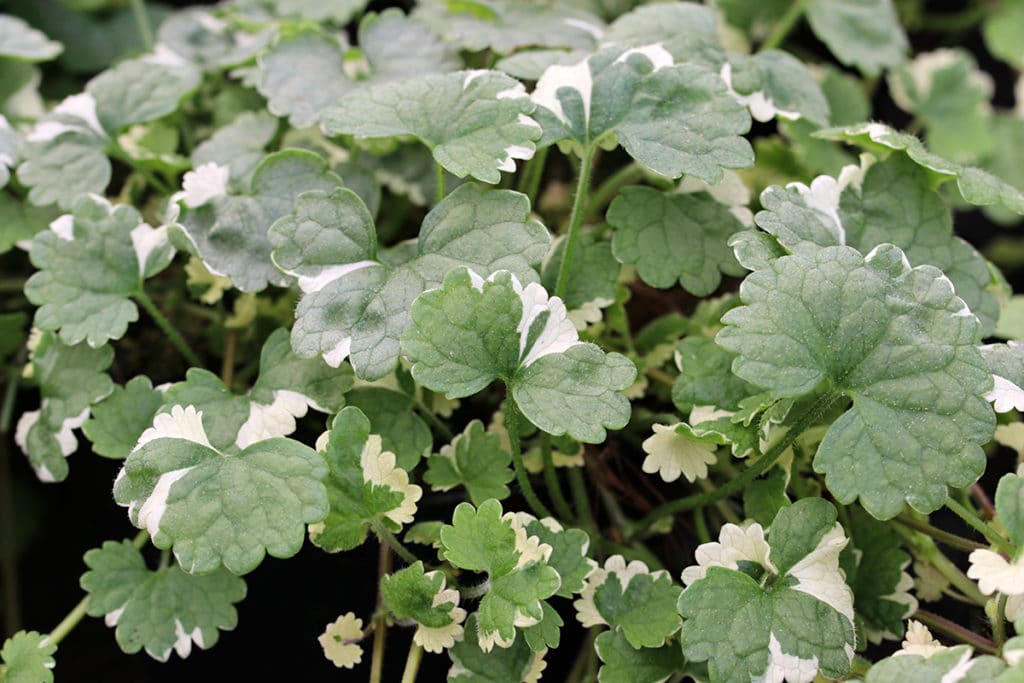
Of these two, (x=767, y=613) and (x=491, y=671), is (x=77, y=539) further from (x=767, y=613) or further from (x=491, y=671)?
(x=767, y=613)

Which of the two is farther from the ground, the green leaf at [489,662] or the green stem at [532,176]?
the green stem at [532,176]

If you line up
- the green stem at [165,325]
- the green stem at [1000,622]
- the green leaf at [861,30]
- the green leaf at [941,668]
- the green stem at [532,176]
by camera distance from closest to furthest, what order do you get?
the green leaf at [941,668], the green stem at [1000,622], the green stem at [165,325], the green stem at [532,176], the green leaf at [861,30]

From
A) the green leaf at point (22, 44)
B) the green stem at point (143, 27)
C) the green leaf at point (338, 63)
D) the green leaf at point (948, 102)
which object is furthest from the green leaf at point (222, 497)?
the green leaf at point (948, 102)

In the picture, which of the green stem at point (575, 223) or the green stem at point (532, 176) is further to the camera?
the green stem at point (532, 176)

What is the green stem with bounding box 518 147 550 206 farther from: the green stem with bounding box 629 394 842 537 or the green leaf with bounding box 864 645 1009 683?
the green leaf with bounding box 864 645 1009 683

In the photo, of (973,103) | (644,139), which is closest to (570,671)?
(644,139)

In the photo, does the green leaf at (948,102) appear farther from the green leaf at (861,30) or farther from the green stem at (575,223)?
the green stem at (575,223)
